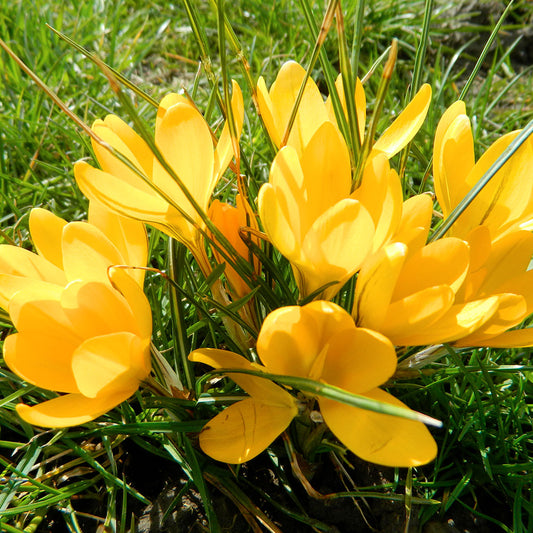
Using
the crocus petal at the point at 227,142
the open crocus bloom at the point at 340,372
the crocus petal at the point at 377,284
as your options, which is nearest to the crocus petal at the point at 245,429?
the open crocus bloom at the point at 340,372

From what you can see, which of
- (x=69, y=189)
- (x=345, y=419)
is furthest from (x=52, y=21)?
(x=345, y=419)

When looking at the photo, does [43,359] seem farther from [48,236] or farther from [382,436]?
[382,436]

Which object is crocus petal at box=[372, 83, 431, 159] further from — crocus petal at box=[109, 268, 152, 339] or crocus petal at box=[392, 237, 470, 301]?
crocus petal at box=[109, 268, 152, 339]

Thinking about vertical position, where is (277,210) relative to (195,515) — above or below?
above

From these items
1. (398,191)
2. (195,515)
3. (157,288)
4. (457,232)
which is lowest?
(195,515)

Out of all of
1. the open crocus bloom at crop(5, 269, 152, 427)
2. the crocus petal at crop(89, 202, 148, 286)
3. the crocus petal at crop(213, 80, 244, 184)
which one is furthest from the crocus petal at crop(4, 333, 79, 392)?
the crocus petal at crop(213, 80, 244, 184)

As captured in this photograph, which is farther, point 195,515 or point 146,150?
point 195,515

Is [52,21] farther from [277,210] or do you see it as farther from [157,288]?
[277,210]
